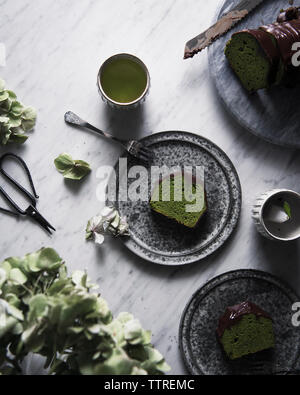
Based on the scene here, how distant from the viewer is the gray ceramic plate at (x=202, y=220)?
1549 mm

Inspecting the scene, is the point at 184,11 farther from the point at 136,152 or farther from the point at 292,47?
the point at 136,152

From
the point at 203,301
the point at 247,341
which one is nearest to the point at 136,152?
the point at 203,301

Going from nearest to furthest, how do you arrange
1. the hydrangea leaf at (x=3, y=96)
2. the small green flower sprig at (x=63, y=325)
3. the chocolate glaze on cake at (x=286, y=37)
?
1. the small green flower sprig at (x=63, y=325)
2. the chocolate glaze on cake at (x=286, y=37)
3. the hydrangea leaf at (x=3, y=96)

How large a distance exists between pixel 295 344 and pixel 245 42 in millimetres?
997

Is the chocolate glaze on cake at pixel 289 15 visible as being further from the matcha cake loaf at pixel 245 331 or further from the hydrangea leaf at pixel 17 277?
the hydrangea leaf at pixel 17 277

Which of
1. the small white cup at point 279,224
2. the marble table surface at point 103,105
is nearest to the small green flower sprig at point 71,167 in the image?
the marble table surface at point 103,105

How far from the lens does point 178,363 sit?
154cm

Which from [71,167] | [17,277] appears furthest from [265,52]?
[17,277]

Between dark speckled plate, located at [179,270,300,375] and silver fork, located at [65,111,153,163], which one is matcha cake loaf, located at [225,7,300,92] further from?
dark speckled plate, located at [179,270,300,375]

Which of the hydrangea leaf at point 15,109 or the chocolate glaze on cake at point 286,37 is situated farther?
the hydrangea leaf at point 15,109

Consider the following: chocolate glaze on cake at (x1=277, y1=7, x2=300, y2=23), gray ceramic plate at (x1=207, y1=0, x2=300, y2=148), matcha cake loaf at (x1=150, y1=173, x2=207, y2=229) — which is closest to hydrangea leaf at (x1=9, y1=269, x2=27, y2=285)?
matcha cake loaf at (x1=150, y1=173, x2=207, y2=229)

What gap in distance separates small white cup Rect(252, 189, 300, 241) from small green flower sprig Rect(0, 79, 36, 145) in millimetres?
802

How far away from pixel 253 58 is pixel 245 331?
2.84ft

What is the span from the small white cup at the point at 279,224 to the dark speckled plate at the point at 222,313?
145 millimetres
